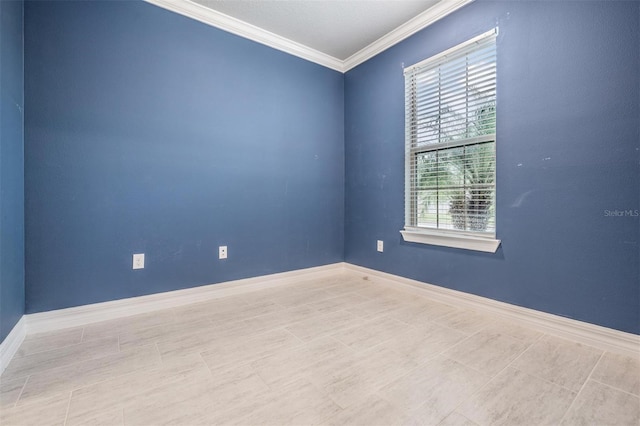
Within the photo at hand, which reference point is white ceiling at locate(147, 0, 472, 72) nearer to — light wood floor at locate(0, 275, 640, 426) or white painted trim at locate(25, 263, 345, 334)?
white painted trim at locate(25, 263, 345, 334)

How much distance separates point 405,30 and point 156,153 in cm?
251

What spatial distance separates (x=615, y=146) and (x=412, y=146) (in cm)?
142

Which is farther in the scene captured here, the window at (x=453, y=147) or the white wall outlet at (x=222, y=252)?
the white wall outlet at (x=222, y=252)

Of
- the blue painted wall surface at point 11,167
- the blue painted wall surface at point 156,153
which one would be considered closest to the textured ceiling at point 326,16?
the blue painted wall surface at point 156,153

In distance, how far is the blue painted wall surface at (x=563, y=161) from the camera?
1598 millimetres

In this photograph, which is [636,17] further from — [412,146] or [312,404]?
[312,404]

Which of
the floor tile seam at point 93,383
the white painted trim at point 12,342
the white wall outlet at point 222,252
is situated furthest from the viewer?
the white wall outlet at point 222,252

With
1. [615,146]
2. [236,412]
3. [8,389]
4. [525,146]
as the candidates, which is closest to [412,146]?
[525,146]

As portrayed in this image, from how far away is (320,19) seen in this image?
2.60 m

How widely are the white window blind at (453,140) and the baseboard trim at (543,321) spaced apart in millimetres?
525

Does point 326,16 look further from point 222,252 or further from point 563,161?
point 222,252

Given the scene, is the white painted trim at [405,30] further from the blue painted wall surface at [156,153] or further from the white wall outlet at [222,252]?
the white wall outlet at [222,252]

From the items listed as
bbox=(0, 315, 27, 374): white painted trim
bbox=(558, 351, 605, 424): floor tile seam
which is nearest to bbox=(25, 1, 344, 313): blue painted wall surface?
bbox=(0, 315, 27, 374): white painted trim

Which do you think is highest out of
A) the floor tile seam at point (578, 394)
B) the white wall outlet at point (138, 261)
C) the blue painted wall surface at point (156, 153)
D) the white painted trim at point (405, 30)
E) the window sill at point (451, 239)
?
the white painted trim at point (405, 30)
